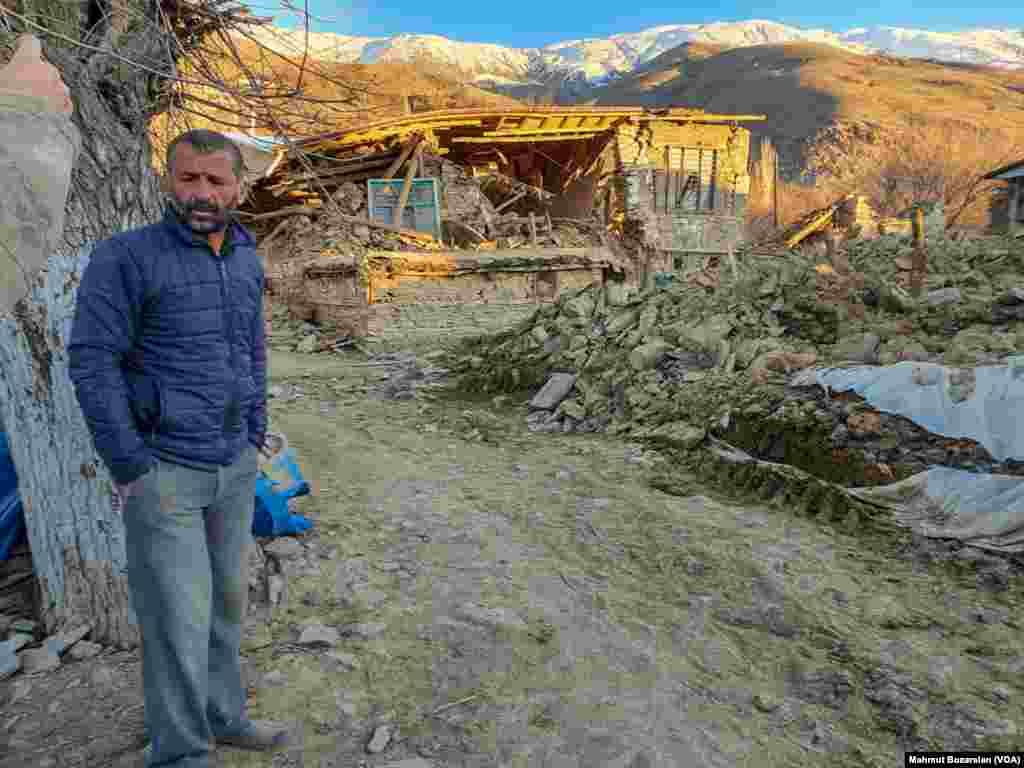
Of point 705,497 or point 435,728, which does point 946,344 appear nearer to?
point 705,497

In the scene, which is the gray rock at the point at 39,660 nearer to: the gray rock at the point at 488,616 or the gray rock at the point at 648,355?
the gray rock at the point at 488,616

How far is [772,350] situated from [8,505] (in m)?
5.69

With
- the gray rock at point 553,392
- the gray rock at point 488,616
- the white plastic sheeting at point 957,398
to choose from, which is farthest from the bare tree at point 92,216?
the gray rock at point 553,392

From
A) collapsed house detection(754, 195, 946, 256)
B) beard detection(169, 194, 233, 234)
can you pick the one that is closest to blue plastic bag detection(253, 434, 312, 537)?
beard detection(169, 194, 233, 234)

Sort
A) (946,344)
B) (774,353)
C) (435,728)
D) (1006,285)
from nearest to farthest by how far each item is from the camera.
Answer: (435,728) < (946,344) < (774,353) < (1006,285)

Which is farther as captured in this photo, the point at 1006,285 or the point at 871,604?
the point at 1006,285

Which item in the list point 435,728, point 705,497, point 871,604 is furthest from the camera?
point 705,497

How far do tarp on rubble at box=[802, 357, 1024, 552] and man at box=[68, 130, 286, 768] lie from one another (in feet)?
12.3

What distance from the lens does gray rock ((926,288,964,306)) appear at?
6.13 m

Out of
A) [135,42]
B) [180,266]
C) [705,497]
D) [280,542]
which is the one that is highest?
[135,42]

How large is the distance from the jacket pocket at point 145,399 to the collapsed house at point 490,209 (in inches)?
358

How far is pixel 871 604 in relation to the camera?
2994mm

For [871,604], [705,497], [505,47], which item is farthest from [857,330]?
[505,47]

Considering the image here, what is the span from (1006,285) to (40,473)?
798cm
